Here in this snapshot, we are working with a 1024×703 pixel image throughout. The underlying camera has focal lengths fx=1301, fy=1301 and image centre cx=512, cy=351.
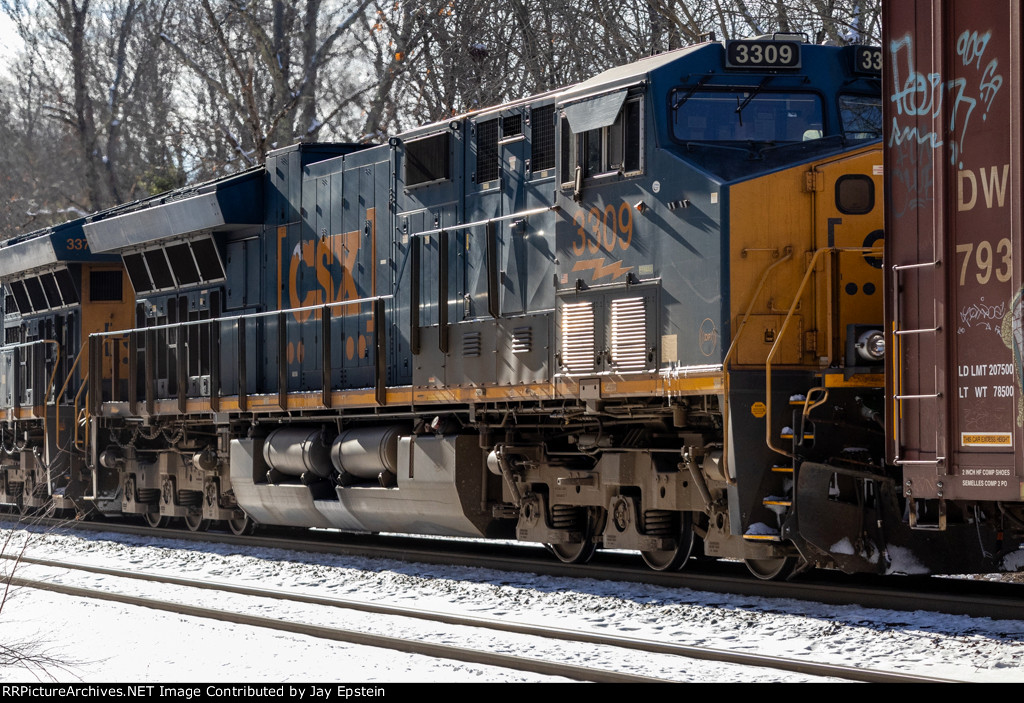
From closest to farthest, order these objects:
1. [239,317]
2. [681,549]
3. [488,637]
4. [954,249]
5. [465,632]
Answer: [954,249]
[488,637]
[465,632]
[681,549]
[239,317]

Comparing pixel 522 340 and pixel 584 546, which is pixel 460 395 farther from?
pixel 584 546

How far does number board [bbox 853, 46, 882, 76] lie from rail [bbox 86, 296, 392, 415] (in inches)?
208

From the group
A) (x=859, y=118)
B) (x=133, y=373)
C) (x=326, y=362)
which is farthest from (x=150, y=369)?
(x=859, y=118)

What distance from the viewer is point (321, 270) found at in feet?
46.9

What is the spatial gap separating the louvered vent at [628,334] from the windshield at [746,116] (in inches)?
52.3

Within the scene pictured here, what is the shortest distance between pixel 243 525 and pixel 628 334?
797 cm

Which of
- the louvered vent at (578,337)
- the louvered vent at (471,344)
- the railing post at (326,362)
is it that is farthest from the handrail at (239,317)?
the louvered vent at (578,337)

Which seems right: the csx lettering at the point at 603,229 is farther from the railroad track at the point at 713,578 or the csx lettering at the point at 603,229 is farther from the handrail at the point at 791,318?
the railroad track at the point at 713,578

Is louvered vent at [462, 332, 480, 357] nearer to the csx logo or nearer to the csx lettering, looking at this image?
the csx lettering

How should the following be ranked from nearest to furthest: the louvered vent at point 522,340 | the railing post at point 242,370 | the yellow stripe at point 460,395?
1. the yellow stripe at point 460,395
2. the louvered vent at point 522,340
3. the railing post at point 242,370

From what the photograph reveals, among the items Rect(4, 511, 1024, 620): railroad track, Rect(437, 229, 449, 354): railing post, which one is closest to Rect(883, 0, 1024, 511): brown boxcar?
Rect(4, 511, 1024, 620): railroad track

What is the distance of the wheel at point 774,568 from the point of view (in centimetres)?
974

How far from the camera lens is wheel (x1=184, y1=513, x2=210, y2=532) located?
16.9 m

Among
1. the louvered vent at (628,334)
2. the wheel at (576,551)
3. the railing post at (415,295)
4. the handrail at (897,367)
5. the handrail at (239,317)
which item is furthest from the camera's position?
the handrail at (239,317)
